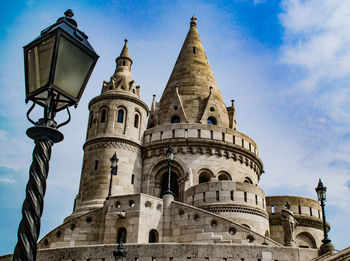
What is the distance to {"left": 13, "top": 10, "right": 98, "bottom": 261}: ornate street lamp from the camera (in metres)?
4.23

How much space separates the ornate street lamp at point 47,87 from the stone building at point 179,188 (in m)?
10.3

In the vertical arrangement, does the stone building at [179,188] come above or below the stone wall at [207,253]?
above

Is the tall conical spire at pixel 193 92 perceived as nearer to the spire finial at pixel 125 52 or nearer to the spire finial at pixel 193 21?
the spire finial at pixel 193 21

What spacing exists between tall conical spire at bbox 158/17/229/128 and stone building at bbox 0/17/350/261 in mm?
76

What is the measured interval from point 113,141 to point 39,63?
19.9 metres

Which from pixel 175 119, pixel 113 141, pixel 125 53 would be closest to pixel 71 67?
pixel 113 141

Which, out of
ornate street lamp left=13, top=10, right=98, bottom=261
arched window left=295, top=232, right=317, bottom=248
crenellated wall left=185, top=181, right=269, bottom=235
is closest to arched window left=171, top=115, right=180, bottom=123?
crenellated wall left=185, top=181, right=269, bottom=235

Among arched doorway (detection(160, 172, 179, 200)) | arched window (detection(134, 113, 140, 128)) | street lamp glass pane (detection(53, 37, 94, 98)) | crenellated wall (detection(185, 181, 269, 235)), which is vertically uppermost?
arched window (detection(134, 113, 140, 128))

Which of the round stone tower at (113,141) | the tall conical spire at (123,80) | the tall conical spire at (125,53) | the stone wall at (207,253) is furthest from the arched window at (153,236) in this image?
the tall conical spire at (125,53)

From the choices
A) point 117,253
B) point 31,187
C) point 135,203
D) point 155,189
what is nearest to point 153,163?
point 155,189

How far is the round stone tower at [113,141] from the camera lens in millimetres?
23156

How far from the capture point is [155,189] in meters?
24.8

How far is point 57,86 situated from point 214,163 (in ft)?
69.0

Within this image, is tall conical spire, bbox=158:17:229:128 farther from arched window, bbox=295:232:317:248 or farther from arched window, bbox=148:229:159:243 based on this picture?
arched window, bbox=148:229:159:243
